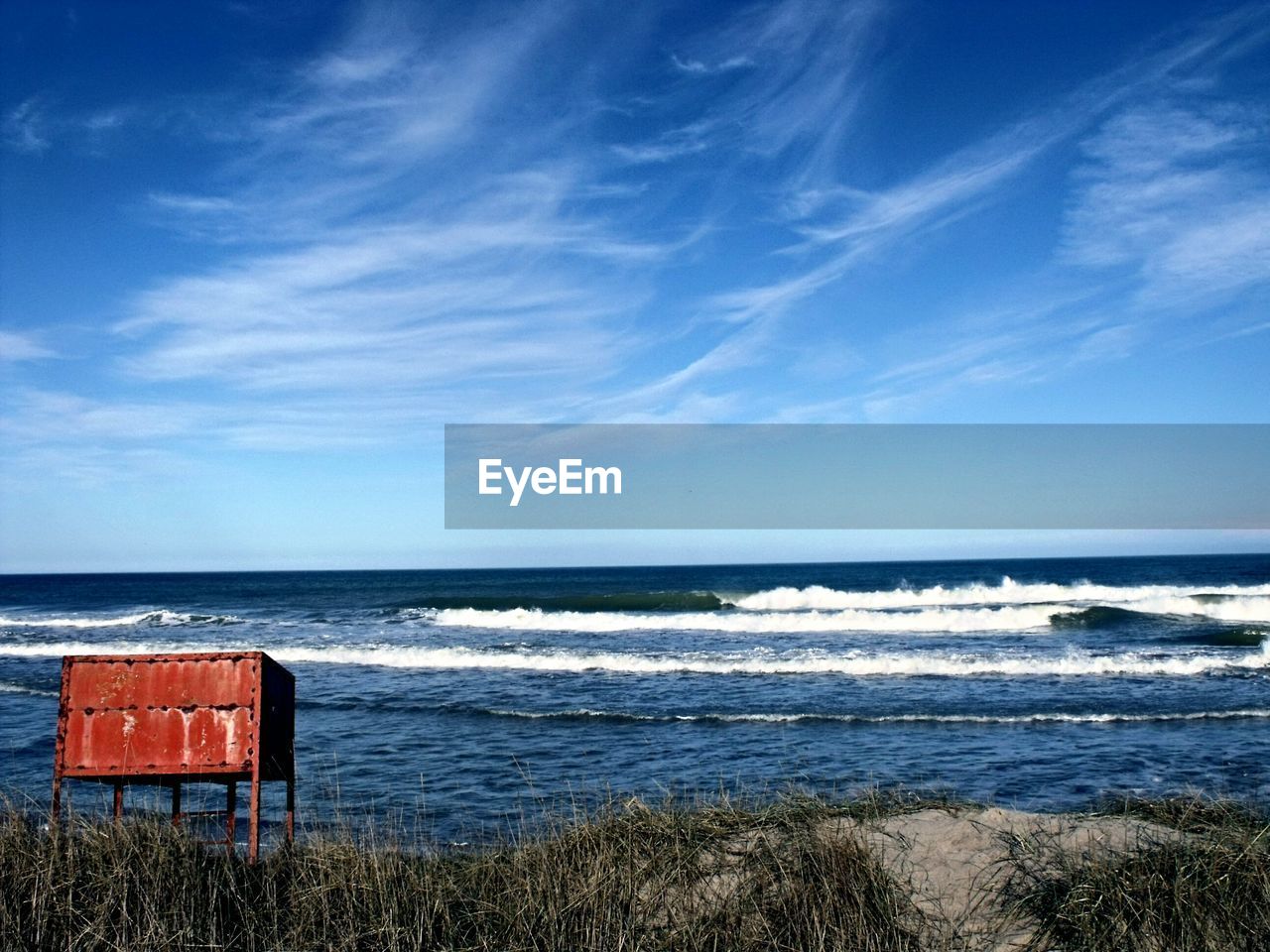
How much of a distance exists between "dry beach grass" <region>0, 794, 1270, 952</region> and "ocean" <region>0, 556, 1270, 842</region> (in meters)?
2.25

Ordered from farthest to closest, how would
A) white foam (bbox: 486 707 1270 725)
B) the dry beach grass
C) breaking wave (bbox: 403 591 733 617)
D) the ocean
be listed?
1. breaking wave (bbox: 403 591 733 617)
2. white foam (bbox: 486 707 1270 725)
3. the ocean
4. the dry beach grass

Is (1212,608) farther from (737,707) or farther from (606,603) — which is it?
(606,603)

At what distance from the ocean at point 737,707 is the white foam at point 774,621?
8.1 inches

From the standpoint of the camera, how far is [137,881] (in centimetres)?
635

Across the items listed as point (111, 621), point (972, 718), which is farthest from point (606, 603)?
point (972, 718)

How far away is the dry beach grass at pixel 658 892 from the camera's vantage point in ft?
19.1

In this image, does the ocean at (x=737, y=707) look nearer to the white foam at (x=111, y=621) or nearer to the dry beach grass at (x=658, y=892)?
the dry beach grass at (x=658, y=892)

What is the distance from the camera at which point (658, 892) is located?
256 inches

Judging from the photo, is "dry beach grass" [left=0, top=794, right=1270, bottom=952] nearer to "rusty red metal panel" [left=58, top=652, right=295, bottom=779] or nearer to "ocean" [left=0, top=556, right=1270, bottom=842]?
"rusty red metal panel" [left=58, top=652, right=295, bottom=779]

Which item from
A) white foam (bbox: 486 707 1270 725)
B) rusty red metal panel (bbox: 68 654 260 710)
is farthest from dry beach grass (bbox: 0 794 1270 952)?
white foam (bbox: 486 707 1270 725)

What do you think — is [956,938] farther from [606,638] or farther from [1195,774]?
[606,638]

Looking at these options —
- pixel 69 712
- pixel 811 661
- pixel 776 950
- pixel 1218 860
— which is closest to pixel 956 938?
pixel 776 950

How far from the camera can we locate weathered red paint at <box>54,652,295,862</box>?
7520 mm

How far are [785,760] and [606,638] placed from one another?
19771 millimetres
